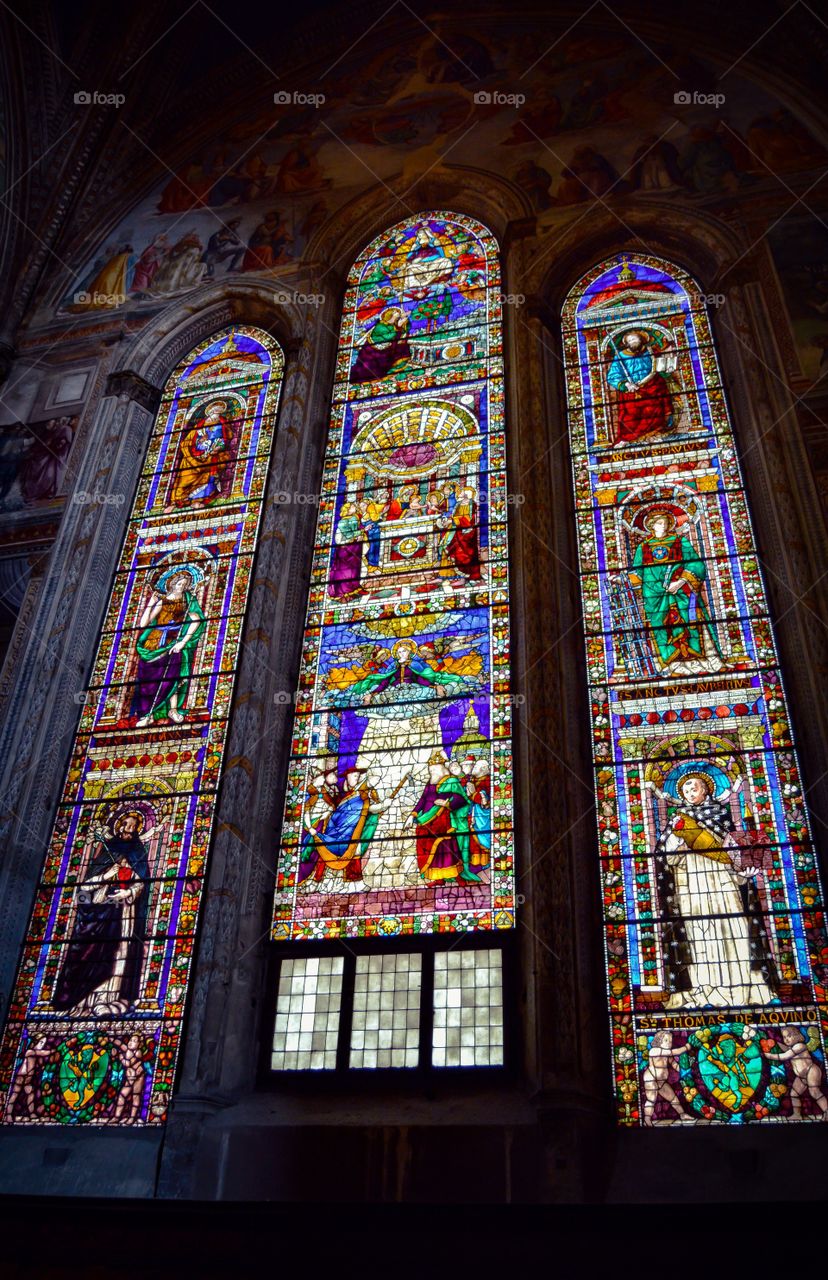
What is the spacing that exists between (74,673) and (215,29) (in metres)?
9.58

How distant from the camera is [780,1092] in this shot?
7430 mm

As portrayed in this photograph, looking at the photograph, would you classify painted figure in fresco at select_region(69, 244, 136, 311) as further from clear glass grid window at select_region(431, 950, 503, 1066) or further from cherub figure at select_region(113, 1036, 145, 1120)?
clear glass grid window at select_region(431, 950, 503, 1066)

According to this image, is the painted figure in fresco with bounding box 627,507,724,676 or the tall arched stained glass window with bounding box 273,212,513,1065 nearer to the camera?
the tall arched stained glass window with bounding box 273,212,513,1065

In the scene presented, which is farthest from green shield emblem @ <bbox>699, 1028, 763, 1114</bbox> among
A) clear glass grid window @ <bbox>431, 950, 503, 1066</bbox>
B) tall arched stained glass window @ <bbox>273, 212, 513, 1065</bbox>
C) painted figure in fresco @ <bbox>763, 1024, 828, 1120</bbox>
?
tall arched stained glass window @ <bbox>273, 212, 513, 1065</bbox>

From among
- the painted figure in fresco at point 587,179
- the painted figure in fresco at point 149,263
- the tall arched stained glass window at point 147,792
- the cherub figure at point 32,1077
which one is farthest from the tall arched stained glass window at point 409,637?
the painted figure in fresco at point 149,263

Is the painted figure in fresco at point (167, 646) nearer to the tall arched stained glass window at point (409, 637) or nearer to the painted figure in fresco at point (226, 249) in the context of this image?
the tall arched stained glass window at point (409, 637)

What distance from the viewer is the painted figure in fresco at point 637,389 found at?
1126 centimetres

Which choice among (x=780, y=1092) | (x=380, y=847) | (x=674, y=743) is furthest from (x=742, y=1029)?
(x=380, y=847)

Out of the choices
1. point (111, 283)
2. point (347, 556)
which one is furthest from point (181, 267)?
point (347, 556)

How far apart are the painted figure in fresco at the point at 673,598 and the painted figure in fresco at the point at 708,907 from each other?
1017 millimetres

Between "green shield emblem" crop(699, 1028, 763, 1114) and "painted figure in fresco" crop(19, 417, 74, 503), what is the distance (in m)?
8.33

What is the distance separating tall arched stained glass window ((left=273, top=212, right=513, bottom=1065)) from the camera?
29.5 feet

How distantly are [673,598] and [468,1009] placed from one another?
3.71 m

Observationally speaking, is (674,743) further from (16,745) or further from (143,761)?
(16,745)
